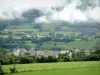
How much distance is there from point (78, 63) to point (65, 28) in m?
0.52

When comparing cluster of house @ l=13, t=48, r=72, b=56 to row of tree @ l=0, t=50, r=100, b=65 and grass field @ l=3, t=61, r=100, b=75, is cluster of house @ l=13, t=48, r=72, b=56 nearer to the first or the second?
row of tree @ l=0, t=50, r=100, b=65

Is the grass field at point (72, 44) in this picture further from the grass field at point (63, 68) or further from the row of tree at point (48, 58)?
the grass field at point (63, 68)

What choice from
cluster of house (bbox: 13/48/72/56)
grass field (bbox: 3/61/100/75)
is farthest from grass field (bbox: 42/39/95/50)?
grass field (bbox: 3/61/100/75)

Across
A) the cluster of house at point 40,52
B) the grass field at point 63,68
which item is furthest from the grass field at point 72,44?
the grass field at point 63,68

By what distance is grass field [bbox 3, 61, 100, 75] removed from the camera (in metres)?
3.83

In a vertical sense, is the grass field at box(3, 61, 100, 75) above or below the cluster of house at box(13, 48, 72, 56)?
below

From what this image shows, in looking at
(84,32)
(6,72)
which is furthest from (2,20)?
(84,32)

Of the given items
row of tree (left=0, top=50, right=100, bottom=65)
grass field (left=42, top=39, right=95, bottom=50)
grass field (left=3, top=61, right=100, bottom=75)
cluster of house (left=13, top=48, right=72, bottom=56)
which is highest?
grass field (left=42, top=39, right=95, bottom=50)

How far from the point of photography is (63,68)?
3.91m

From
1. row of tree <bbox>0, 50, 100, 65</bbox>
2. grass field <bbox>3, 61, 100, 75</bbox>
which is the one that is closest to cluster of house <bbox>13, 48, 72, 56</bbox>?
row of tree <bbox>0, 50, 100, 65</bbox>

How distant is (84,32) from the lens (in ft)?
13.1

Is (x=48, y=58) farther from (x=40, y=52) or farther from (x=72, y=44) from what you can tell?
(x=72, y=44)

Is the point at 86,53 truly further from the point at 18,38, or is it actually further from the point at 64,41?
the point at 18,38

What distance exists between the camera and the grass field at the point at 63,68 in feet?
12.6
